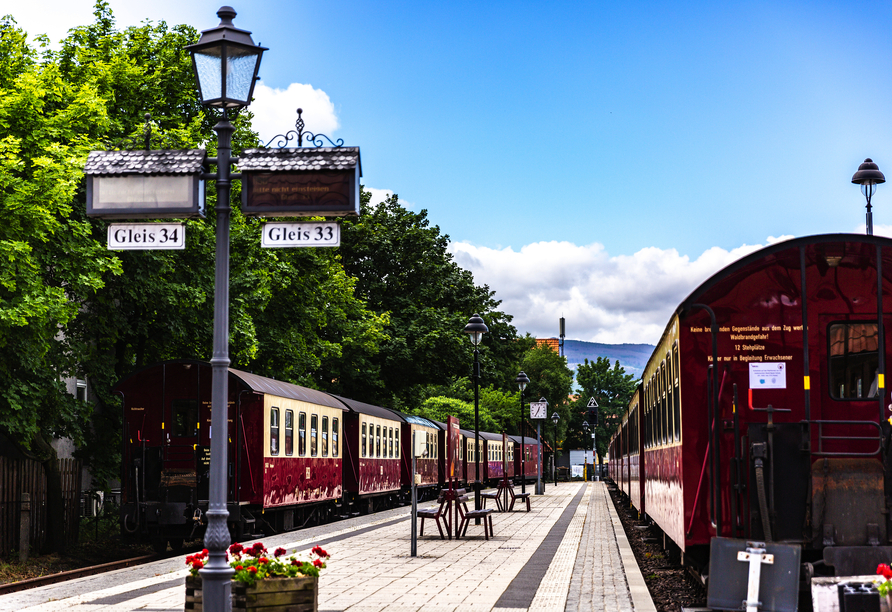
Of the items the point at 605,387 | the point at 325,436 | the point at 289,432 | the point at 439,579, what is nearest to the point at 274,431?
the point at 289,432

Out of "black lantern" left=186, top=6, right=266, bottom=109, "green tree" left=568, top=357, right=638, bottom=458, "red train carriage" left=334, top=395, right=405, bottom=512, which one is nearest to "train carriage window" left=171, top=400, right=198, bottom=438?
"red train carriage" left=334, top=395, right=405, bottom=512

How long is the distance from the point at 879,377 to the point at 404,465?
91.7 feet

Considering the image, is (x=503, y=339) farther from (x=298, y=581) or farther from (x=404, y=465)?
(x=298, y=581)

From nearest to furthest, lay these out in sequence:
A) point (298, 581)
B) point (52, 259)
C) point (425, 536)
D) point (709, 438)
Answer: point (298, 581) < point (709, 438) < point (52, 259) < point (425, 536)

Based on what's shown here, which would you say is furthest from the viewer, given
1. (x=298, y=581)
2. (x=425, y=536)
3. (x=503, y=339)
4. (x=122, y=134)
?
(x=503, y=339)

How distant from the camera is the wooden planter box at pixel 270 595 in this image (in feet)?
25.7

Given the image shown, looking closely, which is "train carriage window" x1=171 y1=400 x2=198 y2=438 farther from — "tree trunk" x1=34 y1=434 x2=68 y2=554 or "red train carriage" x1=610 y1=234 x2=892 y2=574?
"red train carriage" x1=610 y1=234 x2=892 y2=574

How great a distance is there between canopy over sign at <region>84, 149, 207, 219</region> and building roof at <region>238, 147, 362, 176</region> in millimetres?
Result: 408

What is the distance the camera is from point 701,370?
968 cm

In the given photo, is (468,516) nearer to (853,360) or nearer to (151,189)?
(853,360)

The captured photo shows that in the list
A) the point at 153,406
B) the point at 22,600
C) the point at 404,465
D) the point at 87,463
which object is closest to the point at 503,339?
the point at 404,465

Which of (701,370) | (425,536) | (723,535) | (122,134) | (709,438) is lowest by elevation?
(425,536)

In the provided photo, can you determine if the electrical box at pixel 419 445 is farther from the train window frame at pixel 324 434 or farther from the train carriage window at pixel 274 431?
the train window frame at pixel 324 434

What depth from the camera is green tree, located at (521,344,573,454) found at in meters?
86.8
